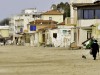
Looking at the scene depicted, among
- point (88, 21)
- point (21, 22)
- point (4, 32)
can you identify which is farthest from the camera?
point (4, 32)

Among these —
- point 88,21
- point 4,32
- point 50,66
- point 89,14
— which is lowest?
point 4,32

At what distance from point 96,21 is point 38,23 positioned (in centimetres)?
5588

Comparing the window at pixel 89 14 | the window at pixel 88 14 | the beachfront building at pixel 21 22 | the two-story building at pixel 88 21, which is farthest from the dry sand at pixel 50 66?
the beachfront building at pixel 21 22

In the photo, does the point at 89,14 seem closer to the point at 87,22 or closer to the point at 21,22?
the point at 87,22

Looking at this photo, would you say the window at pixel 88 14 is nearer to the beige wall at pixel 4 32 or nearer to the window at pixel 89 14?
the window at pixel 89 14

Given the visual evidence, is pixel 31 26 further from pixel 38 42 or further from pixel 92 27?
pixel 92 27

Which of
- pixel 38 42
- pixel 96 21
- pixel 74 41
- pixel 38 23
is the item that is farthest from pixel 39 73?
pixel 38 23

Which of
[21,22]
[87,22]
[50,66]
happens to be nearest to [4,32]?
[21,22]

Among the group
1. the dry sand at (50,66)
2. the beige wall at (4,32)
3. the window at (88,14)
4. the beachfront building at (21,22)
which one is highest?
the window at (88,14)

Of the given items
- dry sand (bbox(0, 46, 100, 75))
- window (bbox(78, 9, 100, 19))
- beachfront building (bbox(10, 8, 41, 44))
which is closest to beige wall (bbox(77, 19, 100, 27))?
window (bbox(78, 9, 100, 19))

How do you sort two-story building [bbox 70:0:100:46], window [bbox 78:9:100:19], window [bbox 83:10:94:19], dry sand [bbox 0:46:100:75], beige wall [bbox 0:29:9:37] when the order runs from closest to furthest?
1. dry sand [bbox 0:46:100:75]
2. two-story building [bbox 70:0:100:46]
3. window [bbox 78:9:100:19]
4. window [bbox 83:10:94:19]
5. beige wall [bbox 0:29:9:37]

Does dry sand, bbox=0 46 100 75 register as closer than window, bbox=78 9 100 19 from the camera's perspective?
Yes

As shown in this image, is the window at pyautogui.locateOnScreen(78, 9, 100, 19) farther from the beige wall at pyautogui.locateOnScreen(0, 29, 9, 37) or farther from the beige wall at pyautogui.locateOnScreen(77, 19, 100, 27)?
the beige wall at pyautogui.locateOnScreen(0, 29, 9, 37)

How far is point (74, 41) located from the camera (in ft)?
220
